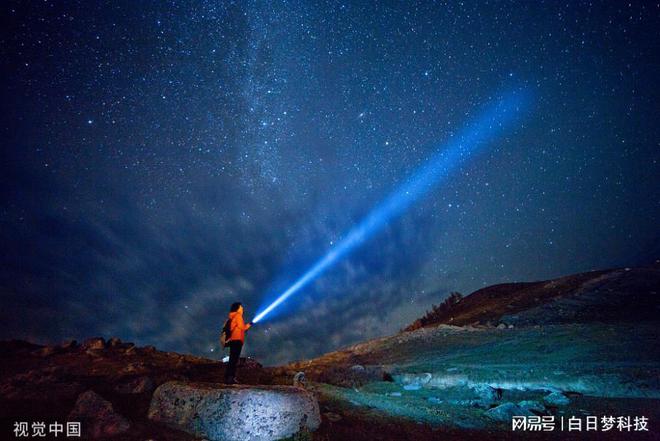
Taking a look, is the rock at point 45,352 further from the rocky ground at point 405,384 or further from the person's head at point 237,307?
the person's head at point 237,307

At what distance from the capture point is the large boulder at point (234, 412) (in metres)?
6.77

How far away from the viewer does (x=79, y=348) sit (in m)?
16.0

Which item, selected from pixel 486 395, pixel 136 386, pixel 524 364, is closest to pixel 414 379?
pixel 486 395

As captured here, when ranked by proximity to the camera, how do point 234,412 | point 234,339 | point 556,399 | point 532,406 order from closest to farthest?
point 234,412 → point 234,339 → point 532,406 → point 556,399

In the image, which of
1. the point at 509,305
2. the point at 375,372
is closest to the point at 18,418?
the point at 375,372

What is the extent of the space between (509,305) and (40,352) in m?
24.5

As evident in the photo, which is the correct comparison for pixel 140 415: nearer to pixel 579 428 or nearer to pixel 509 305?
pixel 579 428

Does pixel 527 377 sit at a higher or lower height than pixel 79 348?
lower

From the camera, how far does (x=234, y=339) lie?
879cm

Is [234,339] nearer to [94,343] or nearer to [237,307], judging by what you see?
[237,307]

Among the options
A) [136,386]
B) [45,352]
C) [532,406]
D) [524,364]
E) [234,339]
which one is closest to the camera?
[234,339]

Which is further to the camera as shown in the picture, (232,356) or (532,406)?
(532,406)

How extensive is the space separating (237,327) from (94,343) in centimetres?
1152

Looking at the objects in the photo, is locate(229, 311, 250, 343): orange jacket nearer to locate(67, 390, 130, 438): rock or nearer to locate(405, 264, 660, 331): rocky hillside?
locate(67, 390, 130, 438): rock
